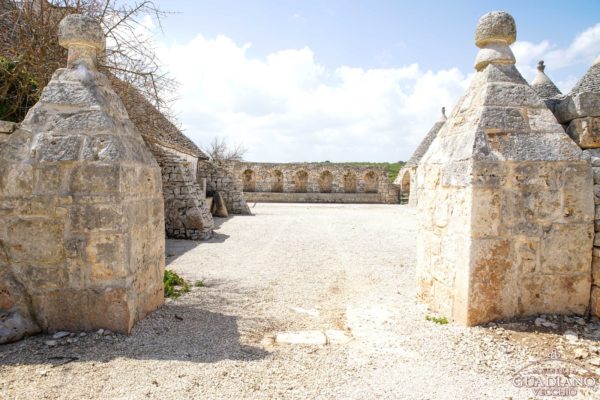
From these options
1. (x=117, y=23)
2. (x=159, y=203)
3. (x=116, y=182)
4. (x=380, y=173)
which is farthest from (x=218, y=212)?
(x=380, y=173)

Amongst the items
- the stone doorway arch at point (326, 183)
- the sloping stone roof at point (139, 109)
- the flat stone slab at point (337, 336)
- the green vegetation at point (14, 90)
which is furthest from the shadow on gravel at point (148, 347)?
the stone doorway arch at point (326, 183)

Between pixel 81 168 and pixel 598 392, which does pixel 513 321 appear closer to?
pixel 598 392

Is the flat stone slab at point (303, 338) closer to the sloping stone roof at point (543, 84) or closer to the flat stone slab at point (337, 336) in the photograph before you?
the flat stone slab at point (337, 336)

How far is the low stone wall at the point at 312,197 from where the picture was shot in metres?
27.1

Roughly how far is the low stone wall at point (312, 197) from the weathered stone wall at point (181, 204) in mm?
16202

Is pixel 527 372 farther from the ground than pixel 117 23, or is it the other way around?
Answer: pixel 117 23

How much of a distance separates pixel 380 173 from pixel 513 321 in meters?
24.8

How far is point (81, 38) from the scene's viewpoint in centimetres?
335

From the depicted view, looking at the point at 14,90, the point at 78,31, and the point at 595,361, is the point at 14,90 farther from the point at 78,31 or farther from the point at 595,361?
the point at 595,361

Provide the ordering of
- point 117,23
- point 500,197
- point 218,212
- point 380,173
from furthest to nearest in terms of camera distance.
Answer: point 380,173 < point 218,212 < point 117,23 < point 500,197

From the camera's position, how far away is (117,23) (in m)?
6.02

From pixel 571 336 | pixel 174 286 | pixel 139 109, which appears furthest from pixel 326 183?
pixel 571 336

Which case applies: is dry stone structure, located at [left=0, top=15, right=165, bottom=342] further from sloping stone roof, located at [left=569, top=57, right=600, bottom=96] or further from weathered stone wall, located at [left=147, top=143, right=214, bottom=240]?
sloping stone roof, located at [left=569, top=57, right=600, bottom=96]

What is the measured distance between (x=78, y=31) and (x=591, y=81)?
1133cm
